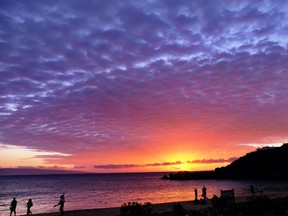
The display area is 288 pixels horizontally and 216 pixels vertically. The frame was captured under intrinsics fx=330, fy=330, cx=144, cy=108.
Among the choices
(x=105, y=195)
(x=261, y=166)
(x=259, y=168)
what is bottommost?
(x=105, y=195)

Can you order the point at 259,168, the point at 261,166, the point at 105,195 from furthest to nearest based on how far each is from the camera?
the point at 261,166
the point at 259,168
the point at 105,195

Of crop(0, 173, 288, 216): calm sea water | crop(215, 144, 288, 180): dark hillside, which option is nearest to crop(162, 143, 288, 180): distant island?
crop(215, 144, 288, 180): dark hillside

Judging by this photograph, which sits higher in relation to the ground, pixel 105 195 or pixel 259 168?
pixel 259 168

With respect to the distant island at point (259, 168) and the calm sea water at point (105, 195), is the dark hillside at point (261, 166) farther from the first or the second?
the calm sea water at point (105, 195)

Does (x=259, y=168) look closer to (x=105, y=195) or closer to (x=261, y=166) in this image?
(x=261, y=166)

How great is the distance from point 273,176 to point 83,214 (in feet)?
365

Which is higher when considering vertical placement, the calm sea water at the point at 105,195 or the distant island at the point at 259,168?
the distant island at the point at 259,168

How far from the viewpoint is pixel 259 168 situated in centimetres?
14125

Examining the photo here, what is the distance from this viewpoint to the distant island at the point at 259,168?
429 feet

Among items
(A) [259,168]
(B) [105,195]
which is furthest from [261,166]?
(B) [105,195]

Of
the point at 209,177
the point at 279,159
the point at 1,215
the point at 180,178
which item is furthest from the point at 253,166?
the point at 1,215

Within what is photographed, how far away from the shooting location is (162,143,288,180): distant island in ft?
429

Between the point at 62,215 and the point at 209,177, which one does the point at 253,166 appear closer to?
the point at 209,177

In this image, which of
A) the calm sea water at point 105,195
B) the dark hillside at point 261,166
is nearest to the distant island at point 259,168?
the dark hillside at point 261,166
